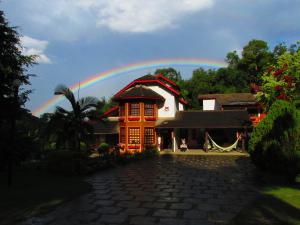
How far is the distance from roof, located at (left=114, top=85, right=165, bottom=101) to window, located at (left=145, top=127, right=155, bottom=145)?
3064 mm

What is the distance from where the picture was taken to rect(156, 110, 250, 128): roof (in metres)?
28.1

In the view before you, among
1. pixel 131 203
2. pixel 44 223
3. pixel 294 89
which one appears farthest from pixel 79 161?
pixel 294 89

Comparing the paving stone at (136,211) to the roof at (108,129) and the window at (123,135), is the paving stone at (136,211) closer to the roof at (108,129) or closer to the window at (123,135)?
the window at (123,135)

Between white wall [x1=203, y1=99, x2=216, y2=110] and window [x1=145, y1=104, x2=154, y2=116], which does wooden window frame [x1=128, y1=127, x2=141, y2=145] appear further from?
white wall [x1=203, y1=99, x2=216, y2=110]

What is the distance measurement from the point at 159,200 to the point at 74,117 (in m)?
9.71

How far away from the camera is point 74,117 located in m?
17.4

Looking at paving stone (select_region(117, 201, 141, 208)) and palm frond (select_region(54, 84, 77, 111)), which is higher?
palm frond (select_region(54, 84, 77, 111))

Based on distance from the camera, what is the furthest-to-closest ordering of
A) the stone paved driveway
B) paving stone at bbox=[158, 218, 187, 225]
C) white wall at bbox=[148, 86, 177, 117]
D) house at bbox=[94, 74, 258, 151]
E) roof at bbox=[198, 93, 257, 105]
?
roof at bbox=[198, 93, 257, 105] < white wall at bbox=[148, 86, 177, 117] < house at bbox=[94, 74, 258, 151] < the stone paved driveway < paving stone at bbox=[158, 218, 187, 225]

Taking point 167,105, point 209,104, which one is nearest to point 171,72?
point 209,104

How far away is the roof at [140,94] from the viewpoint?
2906 cm

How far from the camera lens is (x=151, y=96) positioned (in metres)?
29.3

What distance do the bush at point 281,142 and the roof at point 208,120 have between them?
46.3ft

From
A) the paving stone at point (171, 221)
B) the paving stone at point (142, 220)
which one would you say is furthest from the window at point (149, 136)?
the paving stone at point (171, 221)

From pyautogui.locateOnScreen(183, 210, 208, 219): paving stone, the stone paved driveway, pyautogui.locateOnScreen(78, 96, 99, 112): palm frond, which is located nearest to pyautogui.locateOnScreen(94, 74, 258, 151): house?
pyautogui.locateOnScreen(78, 96, 99, 112): palm frond
